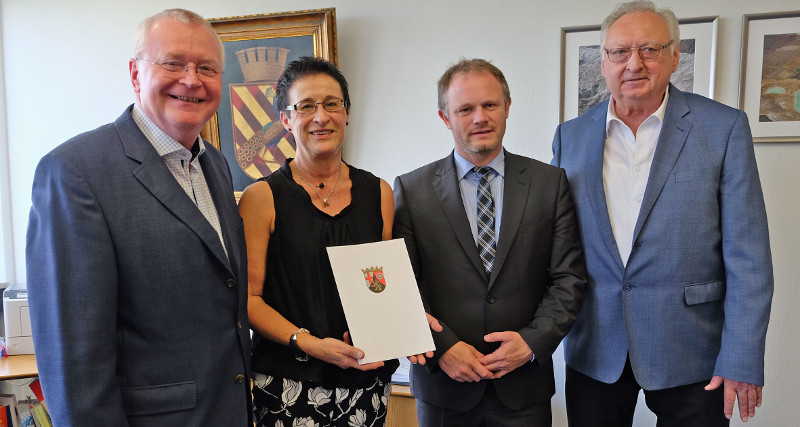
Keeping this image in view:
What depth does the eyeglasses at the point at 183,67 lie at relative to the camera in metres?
1.31

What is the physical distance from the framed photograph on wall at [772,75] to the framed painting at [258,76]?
1.99 m

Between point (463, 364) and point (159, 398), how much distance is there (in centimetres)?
87

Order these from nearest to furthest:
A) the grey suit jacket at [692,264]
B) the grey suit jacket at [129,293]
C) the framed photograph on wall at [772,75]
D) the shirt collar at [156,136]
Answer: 1. the grey suit jacket at [129,293]
2. the shirt collar at [156,136]
3. the grey suit jacket at [692,264]
4. the framed photograph on wall at [772,75]

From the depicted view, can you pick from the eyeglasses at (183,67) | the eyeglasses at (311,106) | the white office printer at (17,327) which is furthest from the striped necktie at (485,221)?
the white office printer at (17,327)

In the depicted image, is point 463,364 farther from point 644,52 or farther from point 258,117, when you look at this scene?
point 258,117

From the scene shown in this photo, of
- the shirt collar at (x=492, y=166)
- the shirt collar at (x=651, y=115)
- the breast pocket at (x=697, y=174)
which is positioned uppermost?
the shirt collar at (x=651, y=115)

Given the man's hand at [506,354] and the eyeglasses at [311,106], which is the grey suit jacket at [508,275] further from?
the eyeglasses at [311,106]

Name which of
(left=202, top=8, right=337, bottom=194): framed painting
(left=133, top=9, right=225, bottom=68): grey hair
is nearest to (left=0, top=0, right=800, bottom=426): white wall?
(left=202, top=8, right=337, bottom=194): framed painting

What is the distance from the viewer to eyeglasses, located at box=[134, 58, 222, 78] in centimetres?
131

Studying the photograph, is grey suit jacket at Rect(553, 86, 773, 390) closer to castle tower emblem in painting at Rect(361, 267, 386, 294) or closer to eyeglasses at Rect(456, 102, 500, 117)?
eyeglasses at Rect(456, 102, 500, 117)

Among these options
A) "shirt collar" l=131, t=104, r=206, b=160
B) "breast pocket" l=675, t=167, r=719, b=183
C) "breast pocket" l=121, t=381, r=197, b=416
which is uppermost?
"shirt collar" l=131, t=104, r=206, b=160

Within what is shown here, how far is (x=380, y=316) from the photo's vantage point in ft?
5.12

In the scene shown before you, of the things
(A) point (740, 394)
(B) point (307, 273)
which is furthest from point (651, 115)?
(B) point (307, 273)

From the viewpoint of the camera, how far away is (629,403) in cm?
185
